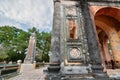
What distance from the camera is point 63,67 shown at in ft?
19.0

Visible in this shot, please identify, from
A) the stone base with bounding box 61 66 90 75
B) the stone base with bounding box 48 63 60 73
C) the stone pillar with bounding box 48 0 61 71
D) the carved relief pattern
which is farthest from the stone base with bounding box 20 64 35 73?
the carved relief pattern

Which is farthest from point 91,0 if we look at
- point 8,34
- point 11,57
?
point 8,34

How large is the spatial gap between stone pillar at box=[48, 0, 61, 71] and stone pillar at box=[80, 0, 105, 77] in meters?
1.78

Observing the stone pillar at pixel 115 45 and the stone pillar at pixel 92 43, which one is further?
the stone pillar at pixel 115 45

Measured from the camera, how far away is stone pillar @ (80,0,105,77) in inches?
226

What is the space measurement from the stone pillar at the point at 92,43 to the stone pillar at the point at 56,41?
1783 mm

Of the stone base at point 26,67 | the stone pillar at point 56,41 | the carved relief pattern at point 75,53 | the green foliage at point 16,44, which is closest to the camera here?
the stone pillar at point 56,41

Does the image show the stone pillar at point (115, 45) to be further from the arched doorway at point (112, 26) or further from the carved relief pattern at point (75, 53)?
the carved relief pattern at point (75, 53)

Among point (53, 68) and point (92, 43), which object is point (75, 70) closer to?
point (53, 68)

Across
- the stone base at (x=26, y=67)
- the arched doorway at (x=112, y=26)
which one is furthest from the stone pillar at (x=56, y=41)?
the stone base at (x=26, y=67)

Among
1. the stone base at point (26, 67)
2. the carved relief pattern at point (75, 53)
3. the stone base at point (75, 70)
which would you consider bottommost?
the stone base at point (26, 67)

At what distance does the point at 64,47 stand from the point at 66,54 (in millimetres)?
449

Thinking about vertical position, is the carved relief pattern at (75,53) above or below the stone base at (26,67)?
above

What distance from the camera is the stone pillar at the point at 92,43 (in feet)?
18.8
